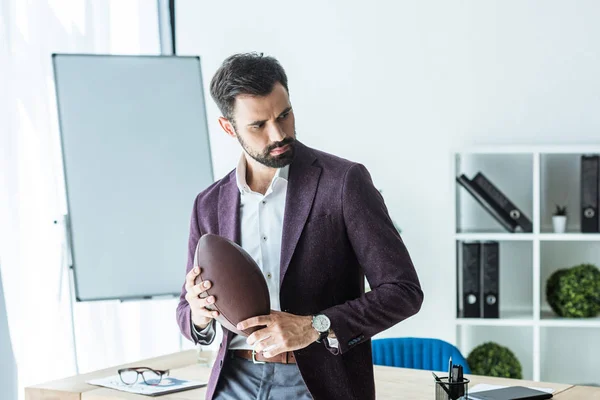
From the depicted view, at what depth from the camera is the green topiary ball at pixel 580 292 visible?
3629 millimetres

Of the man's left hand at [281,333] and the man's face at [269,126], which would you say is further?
the man's face at [269,126]

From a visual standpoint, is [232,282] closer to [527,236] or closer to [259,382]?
[259,382]

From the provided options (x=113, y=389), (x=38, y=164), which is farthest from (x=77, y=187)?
(x=113, y=389)

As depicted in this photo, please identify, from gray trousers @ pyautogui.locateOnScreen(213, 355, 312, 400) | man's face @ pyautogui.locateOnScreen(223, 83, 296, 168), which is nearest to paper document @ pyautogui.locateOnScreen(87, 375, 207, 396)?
gray trousers @ pyautogui.locateOnScreen(213, 355, 312, 400)

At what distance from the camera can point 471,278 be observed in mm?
3746

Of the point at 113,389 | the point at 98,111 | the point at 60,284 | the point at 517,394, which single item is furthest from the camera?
the point at 98,111

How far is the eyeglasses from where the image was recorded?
2561 millimetres

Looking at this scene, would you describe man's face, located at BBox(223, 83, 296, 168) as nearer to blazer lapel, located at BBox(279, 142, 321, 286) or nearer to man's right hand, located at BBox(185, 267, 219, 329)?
blazer lapel, located at BBox(279, 142, 321, 286)

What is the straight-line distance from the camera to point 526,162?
3.94 metres

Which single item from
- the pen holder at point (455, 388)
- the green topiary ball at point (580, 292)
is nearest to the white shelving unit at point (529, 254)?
the green topiary ball at point (580, 292)

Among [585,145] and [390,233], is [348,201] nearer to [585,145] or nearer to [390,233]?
[390,233]

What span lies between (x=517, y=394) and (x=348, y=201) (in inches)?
35.4

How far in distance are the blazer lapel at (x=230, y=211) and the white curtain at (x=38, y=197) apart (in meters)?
1.39

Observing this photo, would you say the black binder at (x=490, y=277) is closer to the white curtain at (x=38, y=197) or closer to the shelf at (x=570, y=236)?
the shelf at (x=570, y=236)
